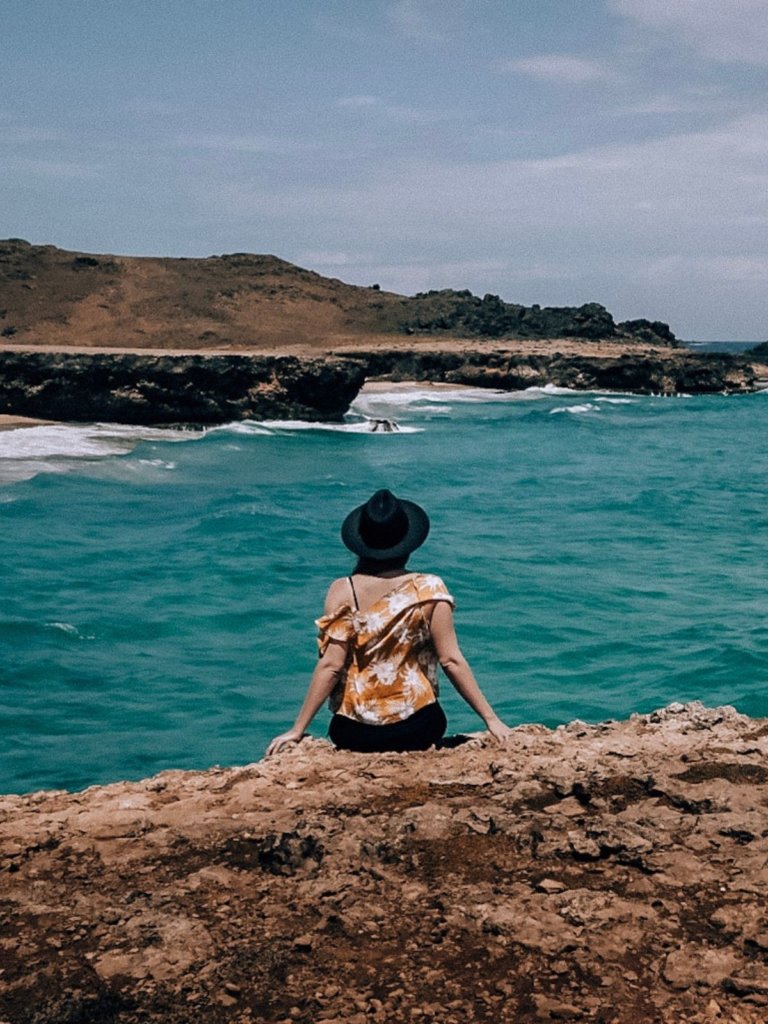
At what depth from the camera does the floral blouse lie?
15.3ft

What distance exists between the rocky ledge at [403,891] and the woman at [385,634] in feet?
0.77

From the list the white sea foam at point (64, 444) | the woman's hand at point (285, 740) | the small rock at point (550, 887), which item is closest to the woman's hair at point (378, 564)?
the woman's hand at point (285, 740)

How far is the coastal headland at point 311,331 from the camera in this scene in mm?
36094

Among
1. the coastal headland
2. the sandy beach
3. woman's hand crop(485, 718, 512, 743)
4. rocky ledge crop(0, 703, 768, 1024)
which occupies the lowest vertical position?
rocky ledge crop(0, 703, 768, 1024)

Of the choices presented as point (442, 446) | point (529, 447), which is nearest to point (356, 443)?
point (442, 446)

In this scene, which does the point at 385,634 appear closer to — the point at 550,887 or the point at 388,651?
the point at 388,651

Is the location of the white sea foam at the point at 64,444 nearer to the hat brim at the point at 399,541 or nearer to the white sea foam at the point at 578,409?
the hat brim at the point at 399,541

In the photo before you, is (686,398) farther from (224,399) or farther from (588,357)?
(224,399)

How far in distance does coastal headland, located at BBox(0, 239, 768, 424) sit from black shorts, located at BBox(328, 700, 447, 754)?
98.2ft

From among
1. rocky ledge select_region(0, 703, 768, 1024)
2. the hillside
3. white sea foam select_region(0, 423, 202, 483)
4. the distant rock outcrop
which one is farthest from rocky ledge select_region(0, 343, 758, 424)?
the distant rock outcrop

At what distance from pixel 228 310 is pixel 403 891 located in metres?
71.4

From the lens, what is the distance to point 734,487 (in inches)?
949

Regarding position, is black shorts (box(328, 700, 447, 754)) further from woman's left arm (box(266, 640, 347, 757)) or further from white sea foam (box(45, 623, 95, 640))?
white sea foam (box(45, 623, 95, 640))

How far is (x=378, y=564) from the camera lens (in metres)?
4.72
